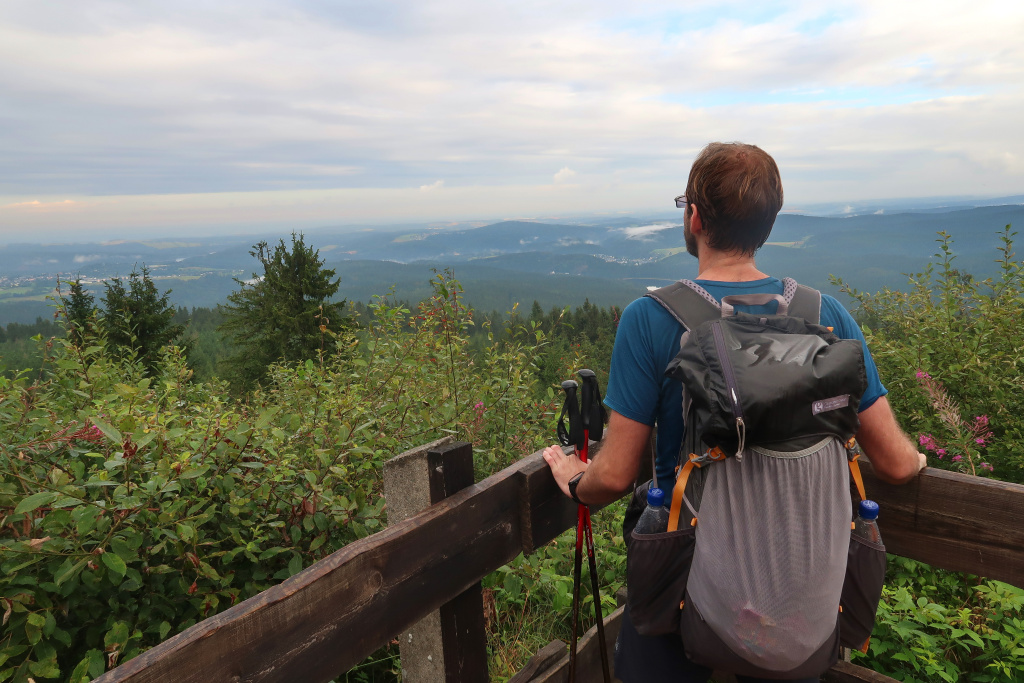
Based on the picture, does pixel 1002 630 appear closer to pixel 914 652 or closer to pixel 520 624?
pixel 914 652

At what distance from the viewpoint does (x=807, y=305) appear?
1.64 m

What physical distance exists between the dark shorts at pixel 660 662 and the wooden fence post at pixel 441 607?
0.47 meters

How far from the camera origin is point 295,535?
2285 millimetres

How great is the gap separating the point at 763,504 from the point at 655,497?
0.27 m

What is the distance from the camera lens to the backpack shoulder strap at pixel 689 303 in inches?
61.6

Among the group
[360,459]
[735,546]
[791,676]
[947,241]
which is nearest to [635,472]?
[735,546]

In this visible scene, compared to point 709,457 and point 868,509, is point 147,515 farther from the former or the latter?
point 868,509

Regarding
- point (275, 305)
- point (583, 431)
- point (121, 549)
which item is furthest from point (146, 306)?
point (583, 431)

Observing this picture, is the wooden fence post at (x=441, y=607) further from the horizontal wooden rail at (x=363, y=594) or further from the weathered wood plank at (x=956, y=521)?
the weathered wood plank at (x=956, y=521)

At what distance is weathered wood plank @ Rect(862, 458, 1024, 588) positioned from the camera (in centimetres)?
173

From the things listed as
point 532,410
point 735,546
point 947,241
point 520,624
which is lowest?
point 520,624

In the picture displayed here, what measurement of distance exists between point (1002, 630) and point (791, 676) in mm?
2163

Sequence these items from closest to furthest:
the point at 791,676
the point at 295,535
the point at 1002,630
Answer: the point at 791,676
the point at 295,535
the point at 1002,630

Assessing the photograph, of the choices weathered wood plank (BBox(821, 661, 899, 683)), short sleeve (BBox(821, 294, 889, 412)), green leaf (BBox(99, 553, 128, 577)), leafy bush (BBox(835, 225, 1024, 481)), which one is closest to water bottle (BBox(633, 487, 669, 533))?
short sleeve (BBox(821, 294, 889, 412))
